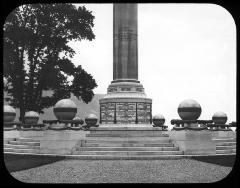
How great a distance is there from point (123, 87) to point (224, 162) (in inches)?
358

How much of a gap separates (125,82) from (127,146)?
575 centimetres

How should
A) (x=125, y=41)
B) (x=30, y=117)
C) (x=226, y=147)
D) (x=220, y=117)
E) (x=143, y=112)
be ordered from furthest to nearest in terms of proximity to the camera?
(x=220, y=117) → (x=30, y=117) → (x=125, y=41) → (x=143, y=112) → (x=226, y=147)

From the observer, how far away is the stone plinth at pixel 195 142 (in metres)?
19.7

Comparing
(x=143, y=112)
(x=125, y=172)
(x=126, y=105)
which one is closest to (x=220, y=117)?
(x=143, y=112)

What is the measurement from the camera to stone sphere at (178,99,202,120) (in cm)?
2114

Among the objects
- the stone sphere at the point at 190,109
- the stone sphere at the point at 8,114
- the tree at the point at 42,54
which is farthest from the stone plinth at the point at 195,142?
the tree at the point at 42,54


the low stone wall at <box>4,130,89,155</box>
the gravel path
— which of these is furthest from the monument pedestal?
the gravel path

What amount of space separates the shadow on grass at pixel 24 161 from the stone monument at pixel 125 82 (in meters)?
6.29

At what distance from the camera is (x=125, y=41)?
2459 cm

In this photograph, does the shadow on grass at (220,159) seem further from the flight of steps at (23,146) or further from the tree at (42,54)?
the tree at (42,54)

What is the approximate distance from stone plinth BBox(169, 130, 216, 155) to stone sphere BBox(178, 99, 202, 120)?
1186mm

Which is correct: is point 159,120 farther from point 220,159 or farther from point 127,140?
point 220,159

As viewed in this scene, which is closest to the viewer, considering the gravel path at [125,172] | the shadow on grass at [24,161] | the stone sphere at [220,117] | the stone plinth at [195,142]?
the gravel path at [125,172]
